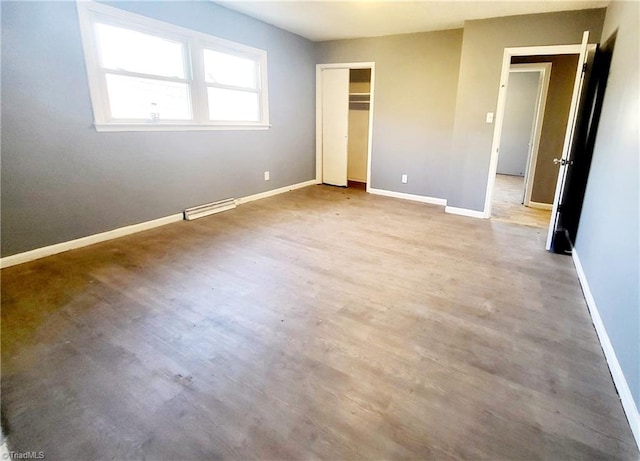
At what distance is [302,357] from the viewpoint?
73.9 inches

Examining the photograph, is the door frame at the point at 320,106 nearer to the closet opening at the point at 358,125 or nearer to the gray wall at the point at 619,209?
the closet opening at the point at 358,125

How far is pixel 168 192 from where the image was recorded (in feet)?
13.3

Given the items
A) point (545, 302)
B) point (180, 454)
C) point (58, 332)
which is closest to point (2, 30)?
point (58, 332)

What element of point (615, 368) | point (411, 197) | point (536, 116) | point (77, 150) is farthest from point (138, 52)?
point (536, 116)

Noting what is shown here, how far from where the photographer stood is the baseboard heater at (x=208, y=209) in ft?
14.0

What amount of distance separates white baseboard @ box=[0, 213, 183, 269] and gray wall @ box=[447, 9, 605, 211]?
12.8 feet

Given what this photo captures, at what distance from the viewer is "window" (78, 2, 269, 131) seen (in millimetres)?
3221

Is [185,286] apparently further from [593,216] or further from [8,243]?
[593,216]

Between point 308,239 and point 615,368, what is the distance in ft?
8.76

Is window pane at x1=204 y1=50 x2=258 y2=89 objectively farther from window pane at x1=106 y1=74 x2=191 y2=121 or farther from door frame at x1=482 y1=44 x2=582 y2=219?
door frame at x1=482 y1=44 x2=582 y2=219

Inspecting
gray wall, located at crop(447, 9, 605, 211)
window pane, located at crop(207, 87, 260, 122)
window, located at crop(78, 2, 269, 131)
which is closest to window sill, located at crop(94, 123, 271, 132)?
window, located at crop(78, 2, 269, 131)

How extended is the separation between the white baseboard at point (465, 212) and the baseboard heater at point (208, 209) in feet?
10.4

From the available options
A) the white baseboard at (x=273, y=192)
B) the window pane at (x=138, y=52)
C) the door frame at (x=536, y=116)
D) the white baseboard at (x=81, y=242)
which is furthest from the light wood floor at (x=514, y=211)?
the window pane at (x=138, y=52)

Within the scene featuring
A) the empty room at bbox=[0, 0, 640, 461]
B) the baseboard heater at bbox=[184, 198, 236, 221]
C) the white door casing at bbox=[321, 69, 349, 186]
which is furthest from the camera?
the white door casing at bbox=[321, 69, 349, 186]
